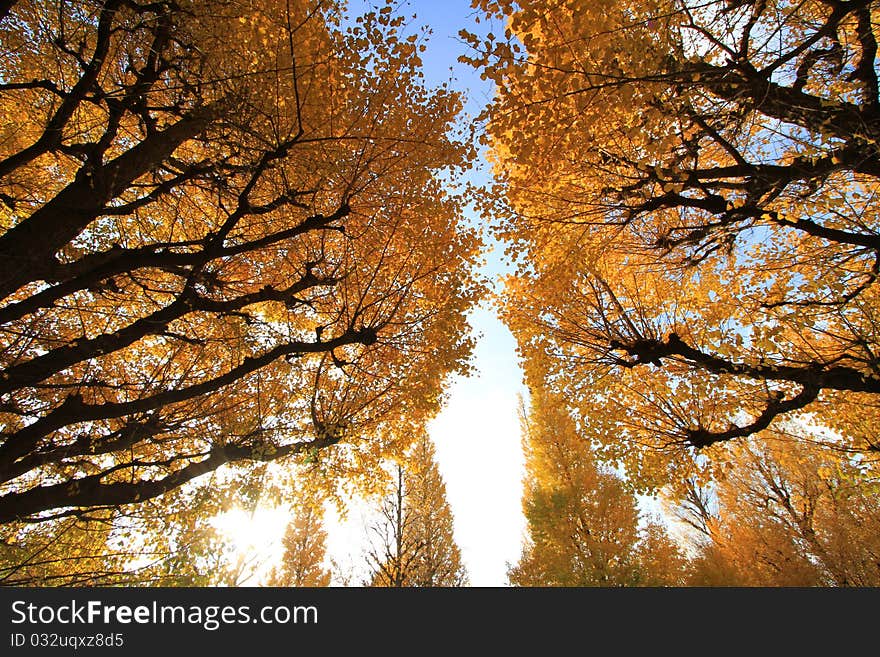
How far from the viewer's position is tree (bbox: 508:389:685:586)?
10211 mm

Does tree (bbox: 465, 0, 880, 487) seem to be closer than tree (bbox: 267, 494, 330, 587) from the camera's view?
Yes

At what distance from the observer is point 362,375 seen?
6195mm

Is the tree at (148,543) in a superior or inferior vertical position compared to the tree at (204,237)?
inferior

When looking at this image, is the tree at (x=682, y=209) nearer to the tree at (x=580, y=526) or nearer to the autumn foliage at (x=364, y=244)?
the autumn foliage at (x=364, y=244)

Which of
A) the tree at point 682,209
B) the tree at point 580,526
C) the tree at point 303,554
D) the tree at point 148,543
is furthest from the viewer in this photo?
the tree at point 303,554

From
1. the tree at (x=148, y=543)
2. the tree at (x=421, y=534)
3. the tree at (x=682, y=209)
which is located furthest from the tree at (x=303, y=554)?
the tree at (x=682, y=209)

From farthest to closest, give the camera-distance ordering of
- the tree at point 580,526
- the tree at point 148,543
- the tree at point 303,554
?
the tree at point 303,554, the tree at point 580,526, the tree at point 148,543

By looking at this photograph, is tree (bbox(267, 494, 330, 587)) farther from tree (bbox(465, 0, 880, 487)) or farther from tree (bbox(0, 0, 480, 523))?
tree (bbox(465, 0, 880, 487))

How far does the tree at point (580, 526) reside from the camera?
10.2m

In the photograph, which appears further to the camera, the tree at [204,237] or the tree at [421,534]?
the tree at [421,534]

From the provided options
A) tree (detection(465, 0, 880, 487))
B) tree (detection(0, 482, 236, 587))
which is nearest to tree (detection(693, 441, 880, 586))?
tree (detection(465, 0, 880, 487))

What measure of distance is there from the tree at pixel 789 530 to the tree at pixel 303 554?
43.9 ft

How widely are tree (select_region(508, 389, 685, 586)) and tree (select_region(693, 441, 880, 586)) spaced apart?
1.63 metres

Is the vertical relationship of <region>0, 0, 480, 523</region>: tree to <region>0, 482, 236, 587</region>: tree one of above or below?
above
